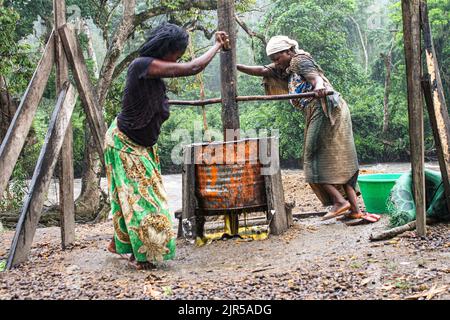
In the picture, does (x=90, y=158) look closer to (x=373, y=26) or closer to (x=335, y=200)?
(x=335, y=200)

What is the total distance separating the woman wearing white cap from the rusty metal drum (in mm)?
888

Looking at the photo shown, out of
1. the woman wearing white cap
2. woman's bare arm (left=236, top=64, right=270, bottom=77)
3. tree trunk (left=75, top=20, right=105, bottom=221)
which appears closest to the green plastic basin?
the woman wearing white cap

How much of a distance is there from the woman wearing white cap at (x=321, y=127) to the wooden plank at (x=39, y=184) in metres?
1.86

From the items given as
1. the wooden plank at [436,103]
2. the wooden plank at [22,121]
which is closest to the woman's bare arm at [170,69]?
the wooden plank at [22,121]

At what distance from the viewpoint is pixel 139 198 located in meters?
4.36

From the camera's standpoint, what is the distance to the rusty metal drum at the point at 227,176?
5.23 metres

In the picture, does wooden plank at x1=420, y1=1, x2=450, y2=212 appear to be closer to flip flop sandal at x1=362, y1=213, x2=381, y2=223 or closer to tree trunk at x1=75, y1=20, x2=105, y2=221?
flip flop sandal at x1=362, y1=213, x2=381, y2=223

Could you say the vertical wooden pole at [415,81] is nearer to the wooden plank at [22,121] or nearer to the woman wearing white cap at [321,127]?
the woman wearing white cap at [321,127]

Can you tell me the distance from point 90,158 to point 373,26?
24615mm

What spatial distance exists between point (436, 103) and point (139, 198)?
256 cm

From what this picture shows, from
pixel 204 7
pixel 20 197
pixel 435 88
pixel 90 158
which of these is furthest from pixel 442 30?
pixel 435 88

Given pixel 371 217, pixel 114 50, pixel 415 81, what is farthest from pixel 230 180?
pixel 114 50

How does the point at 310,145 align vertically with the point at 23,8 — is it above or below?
below

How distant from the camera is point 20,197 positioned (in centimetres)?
1173
